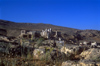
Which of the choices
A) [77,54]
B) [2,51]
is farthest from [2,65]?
[77,54]

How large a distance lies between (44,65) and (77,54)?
8.19 feet

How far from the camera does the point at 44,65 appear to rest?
3543 mm

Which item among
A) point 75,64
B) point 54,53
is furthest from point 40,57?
point 75,64

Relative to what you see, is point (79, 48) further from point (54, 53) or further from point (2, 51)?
point (2, 51)

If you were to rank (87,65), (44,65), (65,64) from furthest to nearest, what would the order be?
1. (44,65)
2. (65,64)
3. (87,65)

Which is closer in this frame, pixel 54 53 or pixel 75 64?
pixel 75 64

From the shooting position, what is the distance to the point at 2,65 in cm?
338

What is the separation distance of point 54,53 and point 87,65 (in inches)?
82.5

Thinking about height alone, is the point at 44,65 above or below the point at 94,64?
below

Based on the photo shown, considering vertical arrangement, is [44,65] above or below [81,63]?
below

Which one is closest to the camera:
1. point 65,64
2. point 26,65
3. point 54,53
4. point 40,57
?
point 65,64

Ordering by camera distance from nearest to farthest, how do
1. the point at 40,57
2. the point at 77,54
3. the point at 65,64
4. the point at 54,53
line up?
the point at 65,64 < the point at 40,57 < the point at 54,53 < the point at 77,54

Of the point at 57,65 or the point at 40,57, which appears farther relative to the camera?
the point at 40,57

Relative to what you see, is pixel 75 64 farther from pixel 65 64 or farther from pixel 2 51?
pixel 2 51
